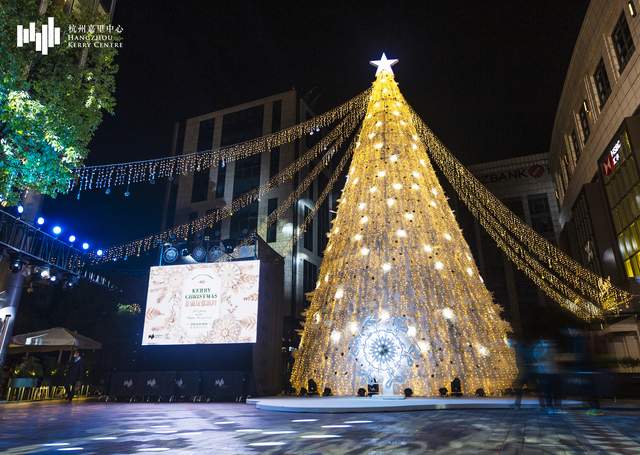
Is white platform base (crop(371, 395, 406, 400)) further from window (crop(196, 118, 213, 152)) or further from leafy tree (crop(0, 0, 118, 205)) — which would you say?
window (crop(196, 118, 213, 152))

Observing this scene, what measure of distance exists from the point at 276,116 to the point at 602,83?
19.9 meters

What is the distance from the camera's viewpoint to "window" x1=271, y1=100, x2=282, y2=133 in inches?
1111

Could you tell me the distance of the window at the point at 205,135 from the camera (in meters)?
30.4

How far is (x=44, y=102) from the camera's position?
25.3 ft

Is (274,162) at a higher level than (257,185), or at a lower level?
higher

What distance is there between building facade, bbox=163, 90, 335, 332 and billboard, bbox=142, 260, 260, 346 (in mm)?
10976

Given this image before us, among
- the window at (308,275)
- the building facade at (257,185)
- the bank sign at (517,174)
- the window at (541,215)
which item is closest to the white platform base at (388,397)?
the building facade at (257,185)

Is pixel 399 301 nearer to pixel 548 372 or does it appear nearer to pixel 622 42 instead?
pixel 548 372

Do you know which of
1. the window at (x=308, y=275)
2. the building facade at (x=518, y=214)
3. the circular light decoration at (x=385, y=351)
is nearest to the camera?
the circular light decoration at (x=385, y=351)

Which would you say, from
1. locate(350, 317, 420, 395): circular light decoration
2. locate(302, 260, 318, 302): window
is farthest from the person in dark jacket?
locate(302, 260, 318, 302): window

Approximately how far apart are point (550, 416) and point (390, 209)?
20.4ft

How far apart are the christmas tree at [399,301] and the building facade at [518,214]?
29887 millimetres

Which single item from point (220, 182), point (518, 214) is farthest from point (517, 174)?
point (220, 182)

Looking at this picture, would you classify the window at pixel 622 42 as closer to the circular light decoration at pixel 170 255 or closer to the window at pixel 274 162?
the window at pixel 274 162
